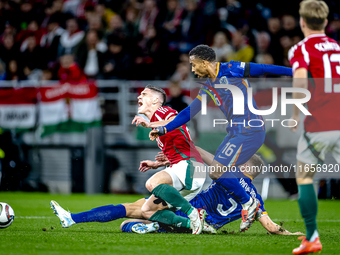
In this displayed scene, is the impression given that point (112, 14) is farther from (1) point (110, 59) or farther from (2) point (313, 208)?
(2) point (313, 208)

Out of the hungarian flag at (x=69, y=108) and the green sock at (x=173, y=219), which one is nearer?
the green sock at (x=173, y=219)

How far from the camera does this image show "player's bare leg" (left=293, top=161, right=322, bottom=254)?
13.0ft

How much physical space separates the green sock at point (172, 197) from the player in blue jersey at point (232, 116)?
1.45ft

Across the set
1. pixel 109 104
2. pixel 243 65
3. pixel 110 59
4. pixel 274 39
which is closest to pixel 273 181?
pixel 274 39

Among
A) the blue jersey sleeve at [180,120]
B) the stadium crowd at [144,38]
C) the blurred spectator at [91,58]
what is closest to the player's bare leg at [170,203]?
the blue jersey sleeve at [180,120]

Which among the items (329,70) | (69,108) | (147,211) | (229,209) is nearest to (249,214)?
(229,209)

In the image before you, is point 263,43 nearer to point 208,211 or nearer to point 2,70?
point 208,211

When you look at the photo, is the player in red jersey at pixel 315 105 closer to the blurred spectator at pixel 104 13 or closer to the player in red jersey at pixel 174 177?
the player in red jersey at pixel 174 177

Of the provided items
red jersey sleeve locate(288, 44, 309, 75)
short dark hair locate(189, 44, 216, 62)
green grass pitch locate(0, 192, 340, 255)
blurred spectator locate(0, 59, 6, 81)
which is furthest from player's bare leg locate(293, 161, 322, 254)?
blurred spectator locate(0, 59, 6, 81)

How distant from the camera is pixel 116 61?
11.7 m

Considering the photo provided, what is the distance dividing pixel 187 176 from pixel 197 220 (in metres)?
0.49

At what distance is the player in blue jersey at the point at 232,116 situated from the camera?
17.7 ft

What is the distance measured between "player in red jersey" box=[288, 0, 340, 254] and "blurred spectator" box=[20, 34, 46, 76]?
974cm

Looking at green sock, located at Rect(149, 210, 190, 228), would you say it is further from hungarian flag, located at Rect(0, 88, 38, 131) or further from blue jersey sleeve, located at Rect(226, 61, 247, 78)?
hungarian flag, located at Rect(0, 88, 38, 131)
